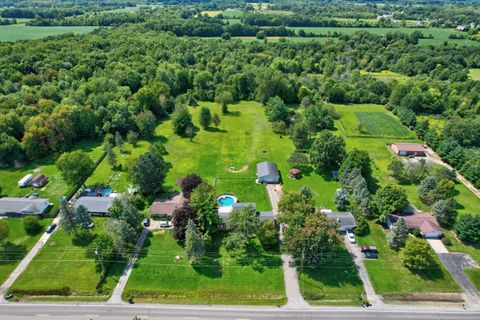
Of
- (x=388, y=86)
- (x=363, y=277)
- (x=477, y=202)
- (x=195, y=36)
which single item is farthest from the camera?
(x=195, y=36)

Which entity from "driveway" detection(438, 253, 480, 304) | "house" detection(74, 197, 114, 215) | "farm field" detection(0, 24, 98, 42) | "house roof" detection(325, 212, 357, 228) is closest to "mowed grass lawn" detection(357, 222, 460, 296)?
"driveway" detection(438, 253, 480, 304)

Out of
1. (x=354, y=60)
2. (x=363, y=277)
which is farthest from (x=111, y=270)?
(x=354, y=60)

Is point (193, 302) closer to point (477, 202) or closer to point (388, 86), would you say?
point (477, 202)

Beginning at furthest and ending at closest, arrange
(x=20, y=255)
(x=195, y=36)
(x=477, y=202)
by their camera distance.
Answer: (x=195, y=36) → (x=477, y=202) → (x=20, y=255)

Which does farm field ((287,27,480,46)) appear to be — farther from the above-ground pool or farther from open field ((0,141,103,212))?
open field ((0,141,103,212))

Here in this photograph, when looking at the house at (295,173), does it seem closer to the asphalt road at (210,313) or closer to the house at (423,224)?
Result: the house at (423,224)

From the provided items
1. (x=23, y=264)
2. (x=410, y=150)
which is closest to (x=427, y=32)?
(x=410, y=150)
